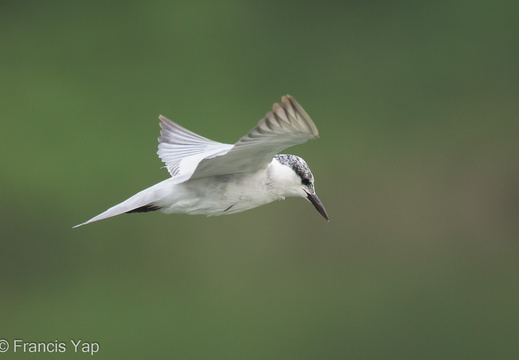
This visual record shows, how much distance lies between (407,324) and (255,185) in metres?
3.95

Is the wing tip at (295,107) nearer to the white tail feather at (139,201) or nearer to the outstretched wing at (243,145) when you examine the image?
the outstretched wing at (243,145)

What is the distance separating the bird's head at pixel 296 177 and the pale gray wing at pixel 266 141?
0.64ft

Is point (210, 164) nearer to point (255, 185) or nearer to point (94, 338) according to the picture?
point (255, 185)

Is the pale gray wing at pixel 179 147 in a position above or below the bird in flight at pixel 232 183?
above

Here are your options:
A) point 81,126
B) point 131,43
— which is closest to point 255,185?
point 81,126

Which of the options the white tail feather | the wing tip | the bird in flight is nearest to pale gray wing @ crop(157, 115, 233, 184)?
the bird in flight

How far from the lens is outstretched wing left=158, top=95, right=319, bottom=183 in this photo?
407cm

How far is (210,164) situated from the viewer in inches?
178

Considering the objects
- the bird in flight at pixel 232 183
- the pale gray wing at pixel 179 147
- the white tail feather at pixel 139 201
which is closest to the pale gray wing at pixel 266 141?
the bird in flight at pixel 232 183

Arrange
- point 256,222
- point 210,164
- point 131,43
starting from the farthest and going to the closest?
1. point 131,43
2. point 256,222
3. point 210,164

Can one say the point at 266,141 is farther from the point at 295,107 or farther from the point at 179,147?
the point at 179,147

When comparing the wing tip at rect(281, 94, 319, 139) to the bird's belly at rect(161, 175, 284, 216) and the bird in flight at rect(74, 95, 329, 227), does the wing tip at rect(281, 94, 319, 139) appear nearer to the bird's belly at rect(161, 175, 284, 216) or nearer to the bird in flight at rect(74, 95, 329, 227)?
the bird in flight at rect(74, 95, 329, 227)

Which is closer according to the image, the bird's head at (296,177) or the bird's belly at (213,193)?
the bird's belly at (213,193)

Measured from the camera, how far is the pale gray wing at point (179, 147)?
530cm
